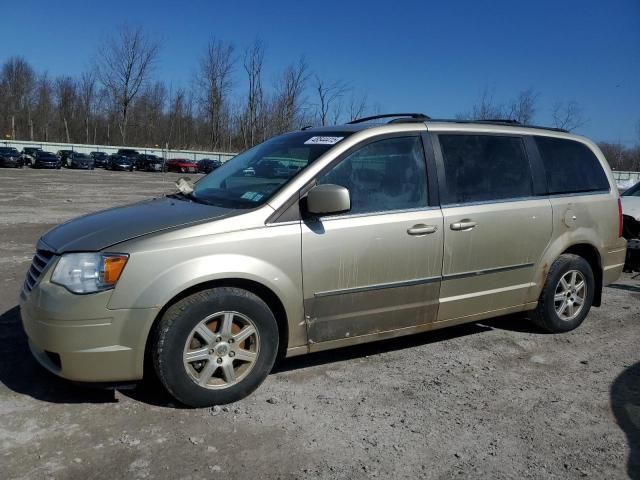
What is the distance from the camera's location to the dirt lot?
2.74 meters

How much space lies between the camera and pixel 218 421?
3.17m

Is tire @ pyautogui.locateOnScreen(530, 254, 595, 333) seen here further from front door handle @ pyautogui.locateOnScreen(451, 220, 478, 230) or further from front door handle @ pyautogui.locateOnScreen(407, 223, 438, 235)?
front door handle @ pyautogui.locateOnScreen(407, 223, 438, 235)

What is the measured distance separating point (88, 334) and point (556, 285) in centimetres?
383

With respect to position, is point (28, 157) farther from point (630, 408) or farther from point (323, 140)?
point (630, 408)

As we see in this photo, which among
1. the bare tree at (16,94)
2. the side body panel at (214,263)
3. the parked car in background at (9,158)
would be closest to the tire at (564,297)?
the side body panel at (214,263)

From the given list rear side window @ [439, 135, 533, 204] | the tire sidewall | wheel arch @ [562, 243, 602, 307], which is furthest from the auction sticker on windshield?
wheel arch @ [562, 243, 602, 307]

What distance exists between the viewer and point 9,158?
4150 cm

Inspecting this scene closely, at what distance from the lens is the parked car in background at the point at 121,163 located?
48.8 meters

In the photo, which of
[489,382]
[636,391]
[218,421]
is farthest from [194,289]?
[636,391]

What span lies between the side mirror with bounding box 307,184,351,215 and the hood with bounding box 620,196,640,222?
20.1ft

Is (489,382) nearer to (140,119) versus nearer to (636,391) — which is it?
(636,391)

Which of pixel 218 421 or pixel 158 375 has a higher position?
pixel 158 375

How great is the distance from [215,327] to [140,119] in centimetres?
8294

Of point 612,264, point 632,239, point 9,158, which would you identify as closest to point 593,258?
point 612,264
